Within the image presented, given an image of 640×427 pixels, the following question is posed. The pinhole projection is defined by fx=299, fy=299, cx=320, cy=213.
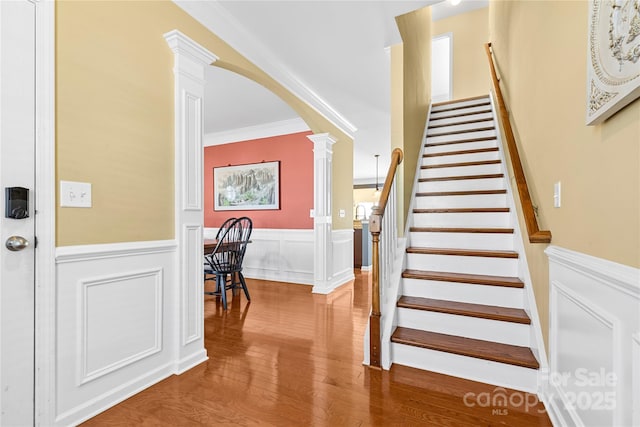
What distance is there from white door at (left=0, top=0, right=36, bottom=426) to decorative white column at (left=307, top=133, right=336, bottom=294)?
304 centimetres

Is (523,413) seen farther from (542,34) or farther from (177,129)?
(177,129)

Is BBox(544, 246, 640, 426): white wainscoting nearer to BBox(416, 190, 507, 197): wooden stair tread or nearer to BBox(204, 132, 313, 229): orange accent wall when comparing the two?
BBox(416, 190, 507, 197): wooden stair tread

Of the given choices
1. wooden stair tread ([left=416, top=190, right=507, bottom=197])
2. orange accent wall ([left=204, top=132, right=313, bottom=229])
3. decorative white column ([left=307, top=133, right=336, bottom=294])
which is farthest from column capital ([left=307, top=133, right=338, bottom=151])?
wooden stair tread ([left=416, top=190, right=507, bottom=197])

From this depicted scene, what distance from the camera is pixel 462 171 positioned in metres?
3.18

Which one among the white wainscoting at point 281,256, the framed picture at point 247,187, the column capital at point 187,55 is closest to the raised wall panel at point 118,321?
the column capital at point 187,55

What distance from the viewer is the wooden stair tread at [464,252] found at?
222 centimetres

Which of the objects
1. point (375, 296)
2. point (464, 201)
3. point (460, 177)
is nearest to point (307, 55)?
point (460, 177)

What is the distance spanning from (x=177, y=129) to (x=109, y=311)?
3.69 ft

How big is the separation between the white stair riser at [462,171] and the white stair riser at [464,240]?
3.05 ft

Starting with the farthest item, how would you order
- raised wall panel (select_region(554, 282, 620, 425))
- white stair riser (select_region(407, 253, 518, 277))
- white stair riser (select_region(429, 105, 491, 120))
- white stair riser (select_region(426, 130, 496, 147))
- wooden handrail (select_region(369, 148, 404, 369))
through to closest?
1. white stair riser (select_region(429, 105, 491, 120))
2. white stair riser (select_region(426, 130, 496, 147))
3. white stair riser (select_region(407, 253, 518, 277))
4. wooden handrail (select_region(369, 148, 404, 369))
5. raised wall panel (select_region(554, 282, 620, 425))

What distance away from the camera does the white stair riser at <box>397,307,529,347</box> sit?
1.87m

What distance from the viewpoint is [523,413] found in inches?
59.7

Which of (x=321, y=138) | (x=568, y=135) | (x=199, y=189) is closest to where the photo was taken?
(x=568, y=135)

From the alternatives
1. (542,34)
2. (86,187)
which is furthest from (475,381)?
(86,187)
